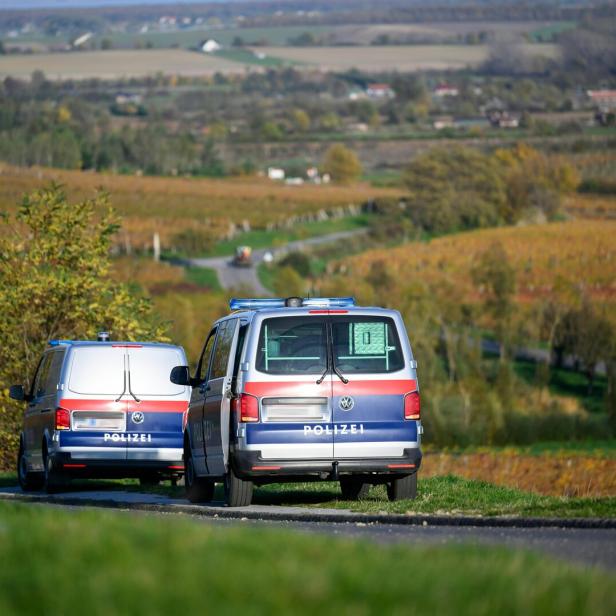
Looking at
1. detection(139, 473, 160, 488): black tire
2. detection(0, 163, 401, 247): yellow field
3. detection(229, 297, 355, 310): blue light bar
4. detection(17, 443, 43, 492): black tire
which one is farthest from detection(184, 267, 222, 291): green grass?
detection(229, 297, 355, 310): blue light bar

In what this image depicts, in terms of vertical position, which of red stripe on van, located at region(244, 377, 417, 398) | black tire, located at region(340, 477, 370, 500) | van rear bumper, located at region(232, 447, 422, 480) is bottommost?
black tire, located at region(340, 477, 370, 500)

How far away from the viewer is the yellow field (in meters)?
125

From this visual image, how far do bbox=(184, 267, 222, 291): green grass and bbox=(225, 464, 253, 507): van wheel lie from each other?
7982 cm

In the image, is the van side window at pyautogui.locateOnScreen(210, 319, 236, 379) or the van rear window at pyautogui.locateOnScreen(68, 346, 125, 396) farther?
the van rear window at pyautogui.locateOnScreen(68, 346, 125, 396)

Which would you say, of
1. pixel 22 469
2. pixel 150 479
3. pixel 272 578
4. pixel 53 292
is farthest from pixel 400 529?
pixel 53 292

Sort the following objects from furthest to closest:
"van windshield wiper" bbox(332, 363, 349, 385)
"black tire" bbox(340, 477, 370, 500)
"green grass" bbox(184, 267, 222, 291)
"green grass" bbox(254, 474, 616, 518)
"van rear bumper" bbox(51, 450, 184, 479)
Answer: "green grass" bbox(184, 267, 222, 291) → "van rear bumper" bbox(51, 450, 184, 479) → "black tire" bbox(340, 477, 370, 500) → "van windshield wiper" bbox(332, 363, 349, 385) → "green grass" bbox(254, 474, 616, 518)

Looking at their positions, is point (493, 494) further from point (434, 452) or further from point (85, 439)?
point (434, 452)

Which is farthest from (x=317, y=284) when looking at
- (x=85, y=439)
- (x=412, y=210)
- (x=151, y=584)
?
(x=151, y=584)

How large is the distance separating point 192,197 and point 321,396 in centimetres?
14174

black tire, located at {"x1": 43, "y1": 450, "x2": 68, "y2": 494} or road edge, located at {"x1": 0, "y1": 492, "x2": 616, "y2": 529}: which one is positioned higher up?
road edge, located at {"x1": 0, "y1": 492, "x2": 616, "y2": 529}

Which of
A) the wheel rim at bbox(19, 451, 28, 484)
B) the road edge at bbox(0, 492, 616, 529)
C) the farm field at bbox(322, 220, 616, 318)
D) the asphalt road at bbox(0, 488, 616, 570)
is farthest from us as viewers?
the farm field at bbox(322, 220, 616, 318)

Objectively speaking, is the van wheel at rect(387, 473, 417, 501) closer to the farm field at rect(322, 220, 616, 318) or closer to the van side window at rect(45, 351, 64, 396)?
the van side window at rect(45, 351, 64, 396)

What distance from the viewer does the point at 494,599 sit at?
6305mm

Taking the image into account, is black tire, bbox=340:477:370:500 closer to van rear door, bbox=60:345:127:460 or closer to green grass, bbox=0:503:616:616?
van rear door, bbox=60:345:127:460
